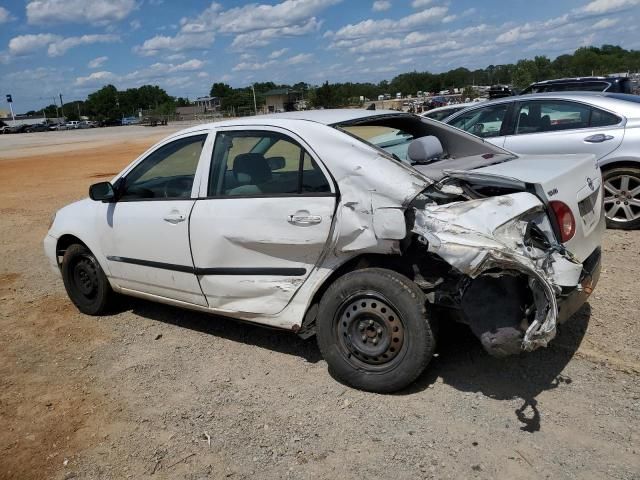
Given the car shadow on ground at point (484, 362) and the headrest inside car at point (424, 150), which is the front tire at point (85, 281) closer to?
the car shadow on ground at point (484, 362)

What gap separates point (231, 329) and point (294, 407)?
1454 mm

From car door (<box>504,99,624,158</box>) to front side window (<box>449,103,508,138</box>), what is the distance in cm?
24

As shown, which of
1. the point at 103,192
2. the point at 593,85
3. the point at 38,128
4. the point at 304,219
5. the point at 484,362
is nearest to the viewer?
the point at 304,219

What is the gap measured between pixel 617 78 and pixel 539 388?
33.7 ft

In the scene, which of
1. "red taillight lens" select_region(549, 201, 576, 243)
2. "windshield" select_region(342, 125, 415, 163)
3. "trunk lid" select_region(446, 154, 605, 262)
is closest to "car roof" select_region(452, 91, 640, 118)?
"windshield" select_region(342, 125, 415, 163)

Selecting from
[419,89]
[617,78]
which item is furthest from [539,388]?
[419,89]

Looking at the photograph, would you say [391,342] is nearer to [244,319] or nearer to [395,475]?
[395,475]

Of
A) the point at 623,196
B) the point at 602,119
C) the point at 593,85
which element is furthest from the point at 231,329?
the point at 593,85

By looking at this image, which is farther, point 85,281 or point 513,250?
point 85,281

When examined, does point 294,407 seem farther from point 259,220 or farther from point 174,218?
point 174,218

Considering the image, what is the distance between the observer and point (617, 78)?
11.7 metres

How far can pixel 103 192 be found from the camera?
482cm

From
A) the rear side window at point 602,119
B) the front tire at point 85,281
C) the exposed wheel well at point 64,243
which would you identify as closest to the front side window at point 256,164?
the front tire at point 85,281

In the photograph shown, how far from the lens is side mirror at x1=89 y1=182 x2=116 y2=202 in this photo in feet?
15.8
